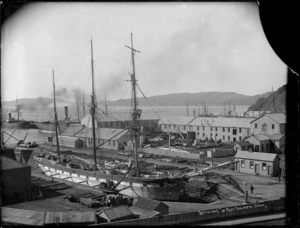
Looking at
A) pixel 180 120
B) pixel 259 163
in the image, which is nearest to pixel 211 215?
pixel 259 163

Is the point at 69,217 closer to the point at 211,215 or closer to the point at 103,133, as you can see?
the point at 211,215

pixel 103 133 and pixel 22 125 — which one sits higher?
pixel 103 133

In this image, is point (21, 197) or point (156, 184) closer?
point (21, 197)

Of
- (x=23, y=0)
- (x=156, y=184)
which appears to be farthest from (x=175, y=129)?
(x=23, y=0)

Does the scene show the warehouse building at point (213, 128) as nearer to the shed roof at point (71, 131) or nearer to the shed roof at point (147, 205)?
the shed roof at point (71, 131)

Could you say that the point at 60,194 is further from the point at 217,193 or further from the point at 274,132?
the point at 274,132

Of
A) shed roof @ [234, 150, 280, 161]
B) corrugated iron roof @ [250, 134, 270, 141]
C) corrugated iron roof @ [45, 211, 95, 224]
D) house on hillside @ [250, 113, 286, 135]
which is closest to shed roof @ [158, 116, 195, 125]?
house on hillside @ [250, 113, 286, 135]
